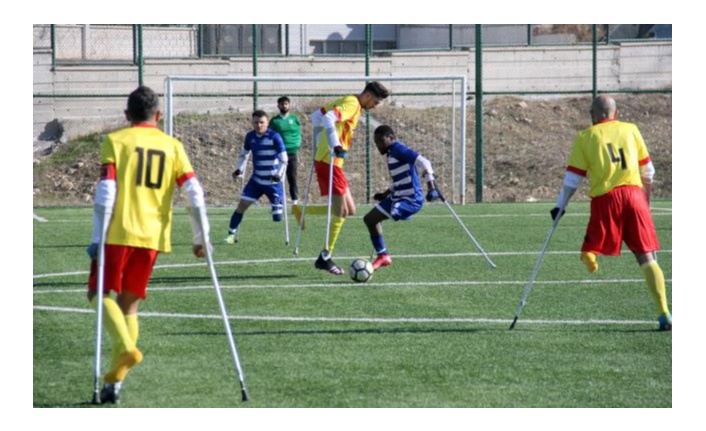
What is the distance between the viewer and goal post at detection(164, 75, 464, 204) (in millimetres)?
26156

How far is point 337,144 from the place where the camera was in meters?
13.3

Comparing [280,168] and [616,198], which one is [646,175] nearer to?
[616,198]

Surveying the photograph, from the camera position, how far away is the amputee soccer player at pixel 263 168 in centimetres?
1714

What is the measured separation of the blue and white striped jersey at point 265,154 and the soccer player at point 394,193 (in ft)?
12.4

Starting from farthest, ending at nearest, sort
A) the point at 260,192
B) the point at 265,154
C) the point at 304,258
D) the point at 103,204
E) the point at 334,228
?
the point at 265,154
the point at 260,192
the point at 304,258
the point at 334,228
the point at 103,204

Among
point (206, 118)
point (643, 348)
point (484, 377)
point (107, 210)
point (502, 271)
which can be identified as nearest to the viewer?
point (107, 210)

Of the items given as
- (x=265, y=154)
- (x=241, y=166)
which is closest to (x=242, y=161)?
(x=241, y=166)

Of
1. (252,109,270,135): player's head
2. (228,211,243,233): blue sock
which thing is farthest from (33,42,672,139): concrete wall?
(228,211,243,233): blue sock

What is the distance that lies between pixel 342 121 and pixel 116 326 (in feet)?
22.4

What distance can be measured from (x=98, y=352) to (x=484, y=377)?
2.54 meters

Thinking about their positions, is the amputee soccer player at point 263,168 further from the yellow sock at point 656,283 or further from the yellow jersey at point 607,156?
the yellow sock at point 656,283

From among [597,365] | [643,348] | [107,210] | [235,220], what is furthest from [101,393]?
[235,220]

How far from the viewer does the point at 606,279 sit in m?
12.8

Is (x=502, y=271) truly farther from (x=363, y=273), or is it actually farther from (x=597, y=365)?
(x=597, y=365)
